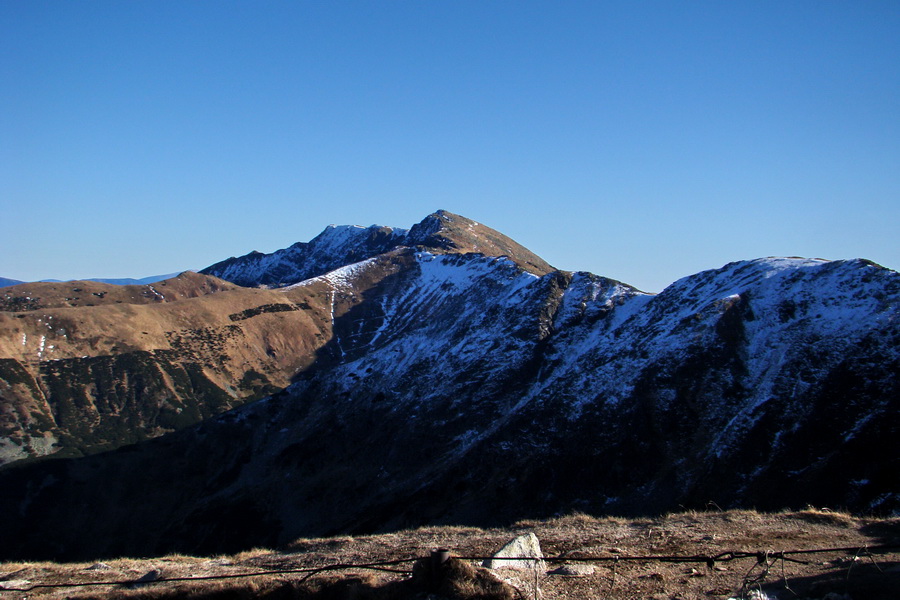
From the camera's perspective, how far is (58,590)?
824 inches

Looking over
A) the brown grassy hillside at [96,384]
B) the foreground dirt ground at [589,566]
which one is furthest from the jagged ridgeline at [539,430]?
the foreground dirt ground at [589,566]

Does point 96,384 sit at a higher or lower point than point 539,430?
lower

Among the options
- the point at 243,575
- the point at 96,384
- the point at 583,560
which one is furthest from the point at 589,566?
the point at 96,384

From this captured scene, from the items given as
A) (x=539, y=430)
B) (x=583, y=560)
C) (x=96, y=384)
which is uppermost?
(x=583, y=560)

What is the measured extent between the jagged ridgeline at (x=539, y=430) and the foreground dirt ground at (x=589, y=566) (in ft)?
129

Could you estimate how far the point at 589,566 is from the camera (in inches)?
672

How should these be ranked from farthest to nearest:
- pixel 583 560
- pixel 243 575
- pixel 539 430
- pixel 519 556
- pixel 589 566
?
pixel 539 430 < pixel 243 575 < pixel 519 556 < pixel 583 560 < pixel 589 566

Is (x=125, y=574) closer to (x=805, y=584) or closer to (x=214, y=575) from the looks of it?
(x=214, y=575)

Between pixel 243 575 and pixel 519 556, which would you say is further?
pixel 243 575

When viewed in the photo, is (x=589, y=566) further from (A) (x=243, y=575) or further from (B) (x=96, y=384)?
(B) (x=96, y=384)

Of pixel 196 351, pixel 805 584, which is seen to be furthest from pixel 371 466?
pixel 196 351

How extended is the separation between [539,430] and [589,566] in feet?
229

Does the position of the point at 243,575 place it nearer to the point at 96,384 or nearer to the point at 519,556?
the point at 519,556

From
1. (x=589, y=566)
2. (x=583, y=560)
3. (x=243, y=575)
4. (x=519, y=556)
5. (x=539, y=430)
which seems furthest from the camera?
(x=539, y=430)
